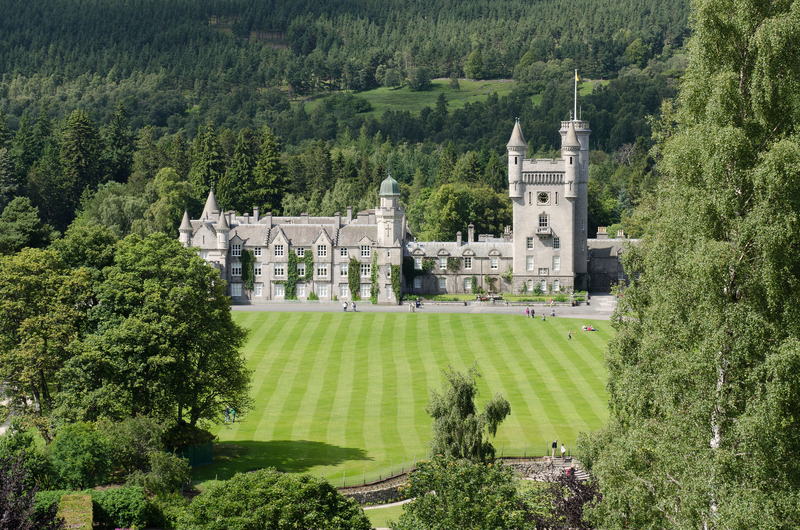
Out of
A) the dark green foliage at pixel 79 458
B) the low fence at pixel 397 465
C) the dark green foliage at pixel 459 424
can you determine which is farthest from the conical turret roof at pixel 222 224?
the dark green foliage at pixel 79 458

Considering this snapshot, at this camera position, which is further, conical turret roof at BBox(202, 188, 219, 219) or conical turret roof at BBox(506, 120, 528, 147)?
conical turret roof at BBox(202, 188, 219, 219)

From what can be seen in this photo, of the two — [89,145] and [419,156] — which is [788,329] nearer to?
[89,145]

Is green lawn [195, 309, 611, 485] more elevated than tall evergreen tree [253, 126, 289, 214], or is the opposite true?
tall evergreen tree [253, 126, 289, 214]

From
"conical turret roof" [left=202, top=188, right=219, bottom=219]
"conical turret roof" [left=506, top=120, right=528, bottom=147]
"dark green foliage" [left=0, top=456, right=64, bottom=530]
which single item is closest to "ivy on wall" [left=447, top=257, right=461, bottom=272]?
"conical turret roof" [left=506, top=120, right=528, bottom=147]

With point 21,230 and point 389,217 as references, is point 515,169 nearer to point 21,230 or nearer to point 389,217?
point 389,217

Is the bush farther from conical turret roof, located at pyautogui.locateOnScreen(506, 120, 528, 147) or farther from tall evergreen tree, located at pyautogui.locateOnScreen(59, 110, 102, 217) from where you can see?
tall evergreen tree, located at pyautogui.locateOnScreen(59, 110, 102, 217)

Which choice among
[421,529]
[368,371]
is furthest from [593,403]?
[421,529]
